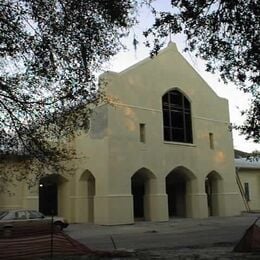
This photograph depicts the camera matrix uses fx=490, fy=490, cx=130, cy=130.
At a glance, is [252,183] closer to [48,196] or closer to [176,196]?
[176,196]

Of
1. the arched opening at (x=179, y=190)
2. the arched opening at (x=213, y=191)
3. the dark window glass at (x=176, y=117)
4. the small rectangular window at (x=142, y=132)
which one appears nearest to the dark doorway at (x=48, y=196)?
the small rectangular window at (x=142, y=132)

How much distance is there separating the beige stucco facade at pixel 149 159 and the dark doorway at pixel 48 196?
0.33 meters

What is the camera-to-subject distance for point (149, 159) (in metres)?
34.0

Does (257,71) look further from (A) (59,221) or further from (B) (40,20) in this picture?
(A) (59,221)

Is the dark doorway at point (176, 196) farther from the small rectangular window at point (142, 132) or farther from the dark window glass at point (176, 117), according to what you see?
the small rectangular window at point (142, 132)

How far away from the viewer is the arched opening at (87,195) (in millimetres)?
34812

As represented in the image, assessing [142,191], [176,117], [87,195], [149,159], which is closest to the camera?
[149,159]

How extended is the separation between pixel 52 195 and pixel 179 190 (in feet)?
34.2

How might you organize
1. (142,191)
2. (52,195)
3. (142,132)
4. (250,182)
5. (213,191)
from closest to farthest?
(142,132) → (52,195) → (142,191) → (213,191) → (250,182)

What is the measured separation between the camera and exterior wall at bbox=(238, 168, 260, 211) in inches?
1837

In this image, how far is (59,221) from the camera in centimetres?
2681

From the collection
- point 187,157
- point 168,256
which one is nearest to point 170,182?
point 187,157

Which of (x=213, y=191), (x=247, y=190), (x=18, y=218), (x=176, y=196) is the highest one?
(x=247, y=190)

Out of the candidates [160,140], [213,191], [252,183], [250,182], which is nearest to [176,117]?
[160,140]
